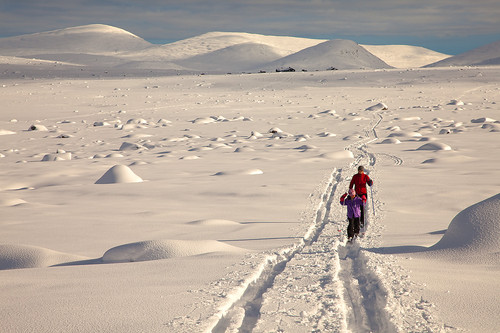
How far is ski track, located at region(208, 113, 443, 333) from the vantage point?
3.65 meters

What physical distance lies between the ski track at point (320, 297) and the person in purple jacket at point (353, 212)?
0.24 m

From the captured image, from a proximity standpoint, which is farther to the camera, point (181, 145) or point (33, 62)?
point (33, 62)

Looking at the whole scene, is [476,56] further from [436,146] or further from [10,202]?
[10,202]

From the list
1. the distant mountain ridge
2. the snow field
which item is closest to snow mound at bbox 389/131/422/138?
the snow field

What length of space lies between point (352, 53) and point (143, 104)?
68.2 m

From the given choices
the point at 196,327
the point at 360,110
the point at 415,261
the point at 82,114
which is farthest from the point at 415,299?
the point at 82,114

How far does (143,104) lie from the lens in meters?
32.6

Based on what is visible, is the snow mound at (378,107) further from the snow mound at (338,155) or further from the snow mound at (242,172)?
the snow mound at (242,172)

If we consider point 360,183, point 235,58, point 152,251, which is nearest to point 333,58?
point 235,58

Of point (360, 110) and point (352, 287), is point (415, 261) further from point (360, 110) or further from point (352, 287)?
point (360, 110)

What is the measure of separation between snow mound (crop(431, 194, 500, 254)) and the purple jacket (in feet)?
3.88

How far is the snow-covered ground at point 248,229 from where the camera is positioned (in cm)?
387

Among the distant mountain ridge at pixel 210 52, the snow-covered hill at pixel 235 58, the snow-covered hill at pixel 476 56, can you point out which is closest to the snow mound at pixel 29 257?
the distant mountain ridge at pixel 210 52

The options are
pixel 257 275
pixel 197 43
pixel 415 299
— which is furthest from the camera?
pixel 197 43
